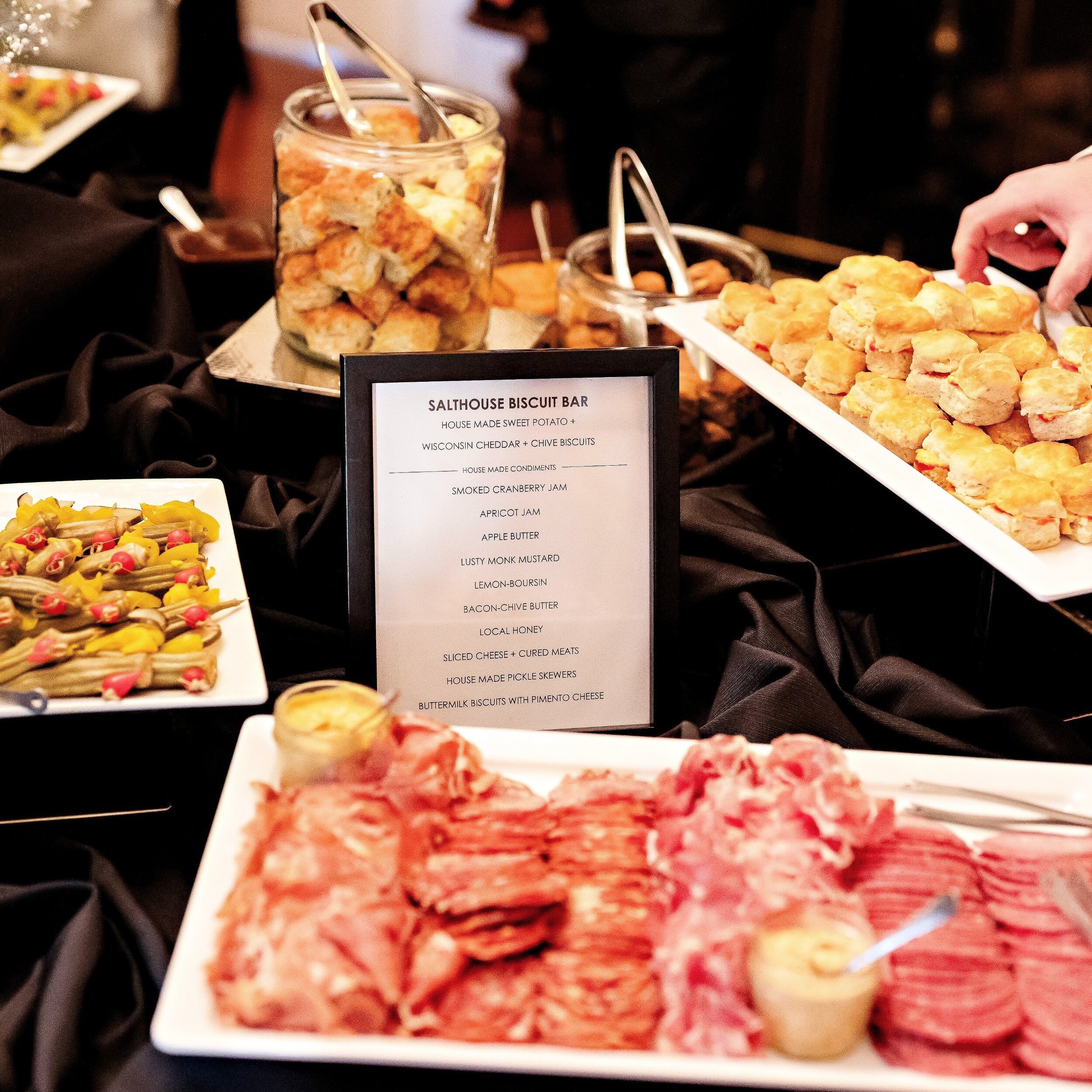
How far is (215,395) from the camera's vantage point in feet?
5.49

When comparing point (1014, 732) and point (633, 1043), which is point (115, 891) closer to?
point (633, 1043)

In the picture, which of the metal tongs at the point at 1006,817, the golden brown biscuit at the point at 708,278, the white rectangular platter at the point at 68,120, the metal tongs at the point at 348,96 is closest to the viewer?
the metal tongs at the point at 1006,817

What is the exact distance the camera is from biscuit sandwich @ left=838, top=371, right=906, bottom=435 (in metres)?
1.47

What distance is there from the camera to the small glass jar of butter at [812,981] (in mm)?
793

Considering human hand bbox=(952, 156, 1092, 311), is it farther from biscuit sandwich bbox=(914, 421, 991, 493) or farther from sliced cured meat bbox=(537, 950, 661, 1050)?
sliced cured meat bbox=(537, 950, 661, 1050)

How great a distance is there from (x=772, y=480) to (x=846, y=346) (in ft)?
0.68

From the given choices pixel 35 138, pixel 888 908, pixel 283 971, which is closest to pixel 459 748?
pixel 283 971

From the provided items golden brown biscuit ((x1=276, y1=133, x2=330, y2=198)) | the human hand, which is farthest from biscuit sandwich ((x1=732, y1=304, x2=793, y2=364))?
golden brown biscuit ((x1=276, y1=133, x2=330, y2=198))

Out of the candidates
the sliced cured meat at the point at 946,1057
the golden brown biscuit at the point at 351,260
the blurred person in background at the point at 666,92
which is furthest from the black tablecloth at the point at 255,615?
the blurred person in background at the point at 666,92

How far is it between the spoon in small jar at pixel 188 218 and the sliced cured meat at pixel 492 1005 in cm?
151

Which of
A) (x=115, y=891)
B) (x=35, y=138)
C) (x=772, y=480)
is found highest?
(x=35, y=138)

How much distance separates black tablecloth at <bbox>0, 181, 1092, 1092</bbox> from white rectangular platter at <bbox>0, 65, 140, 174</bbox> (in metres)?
0.23

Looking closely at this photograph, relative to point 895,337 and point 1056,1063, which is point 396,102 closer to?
point 895,337

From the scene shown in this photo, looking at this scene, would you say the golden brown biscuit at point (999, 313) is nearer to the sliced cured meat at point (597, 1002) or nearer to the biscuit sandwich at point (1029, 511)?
the biscuit sandwich at point (1029, 511)
